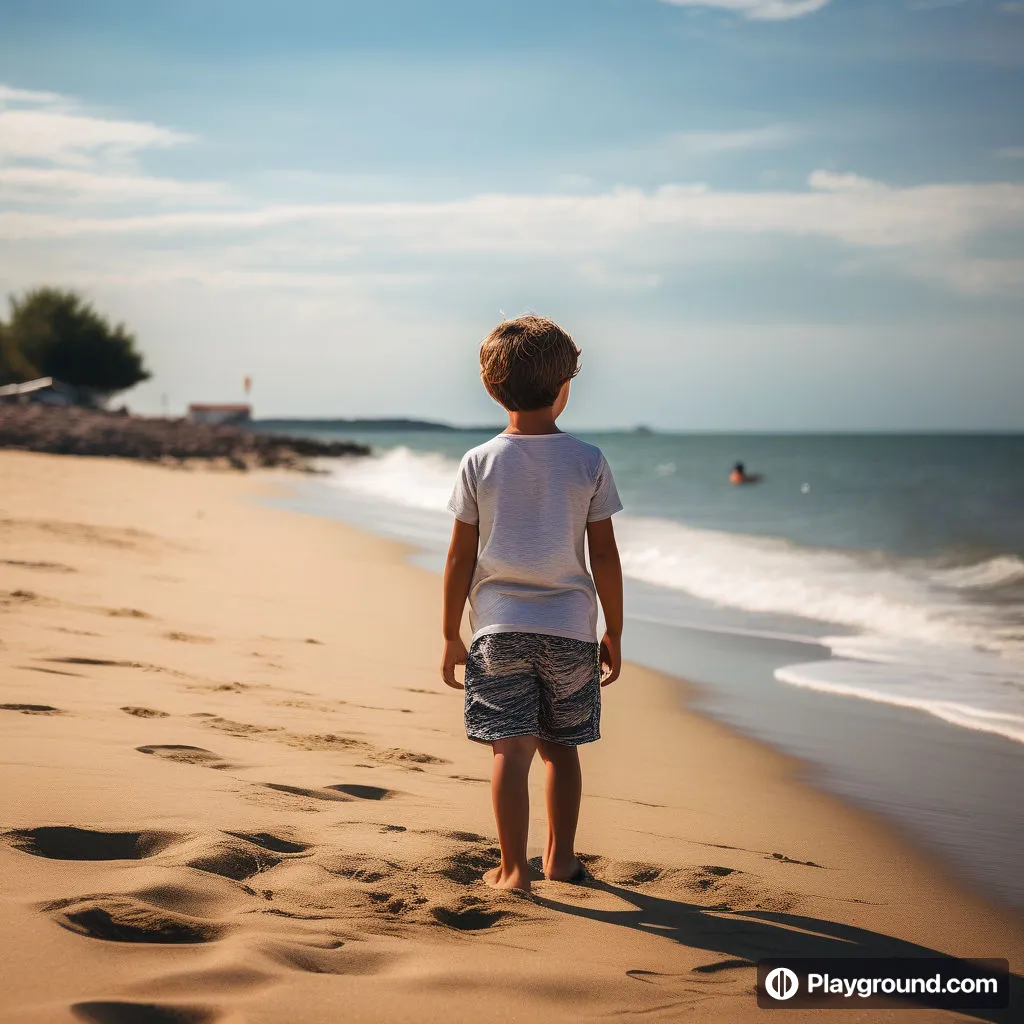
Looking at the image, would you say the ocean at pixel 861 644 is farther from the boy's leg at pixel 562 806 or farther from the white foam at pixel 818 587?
the boy's leg at pixel 562 806

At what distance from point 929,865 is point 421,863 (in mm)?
1815

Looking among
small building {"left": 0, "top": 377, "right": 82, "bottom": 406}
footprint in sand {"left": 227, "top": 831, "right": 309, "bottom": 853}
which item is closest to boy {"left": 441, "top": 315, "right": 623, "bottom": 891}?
footprint in sand {"left": 227, "top": 831, "right": 309, "bottom": 853}

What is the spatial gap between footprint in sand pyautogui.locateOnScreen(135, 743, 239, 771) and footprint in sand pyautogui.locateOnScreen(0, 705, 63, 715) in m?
0.56

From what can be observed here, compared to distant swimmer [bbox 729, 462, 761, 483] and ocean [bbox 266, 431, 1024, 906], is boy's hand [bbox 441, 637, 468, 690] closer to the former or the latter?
ocean [bbox 266, 431, 1024, 906]

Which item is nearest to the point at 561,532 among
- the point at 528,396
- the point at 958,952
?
the point at 528,396

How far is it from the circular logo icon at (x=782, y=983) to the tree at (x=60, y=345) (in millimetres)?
68690

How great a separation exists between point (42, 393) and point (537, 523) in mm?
62521

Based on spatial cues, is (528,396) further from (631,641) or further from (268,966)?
(631,641)

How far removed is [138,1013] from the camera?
79.3 inches

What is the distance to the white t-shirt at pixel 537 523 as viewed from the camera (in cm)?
304

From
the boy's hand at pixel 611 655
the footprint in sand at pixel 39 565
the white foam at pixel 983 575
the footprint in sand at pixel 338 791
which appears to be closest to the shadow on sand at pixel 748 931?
the boy's hand at pixel 611 655

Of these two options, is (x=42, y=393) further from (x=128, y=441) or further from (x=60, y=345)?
(x=128, y=441)

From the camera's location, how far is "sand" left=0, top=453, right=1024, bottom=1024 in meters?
2.25

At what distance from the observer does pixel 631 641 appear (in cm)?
784
